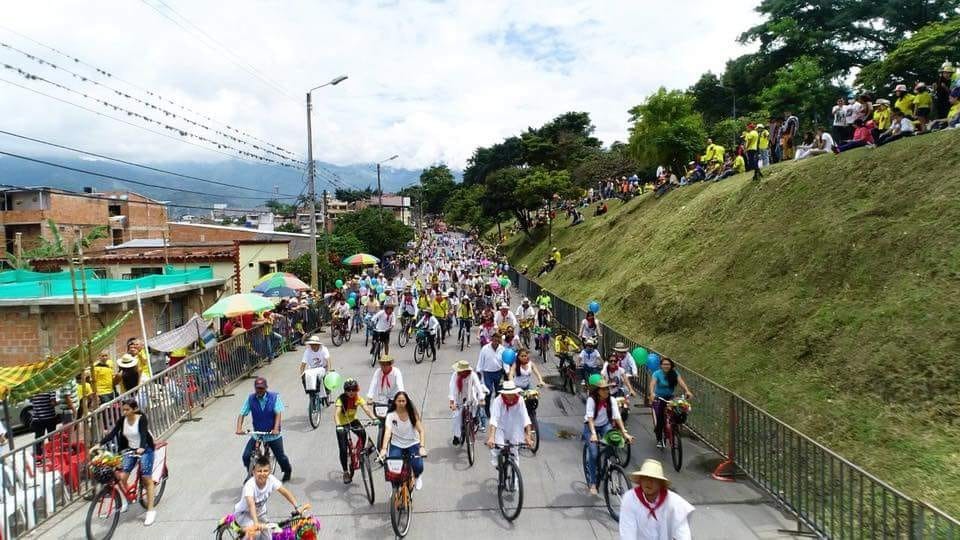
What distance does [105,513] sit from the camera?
22.5ft

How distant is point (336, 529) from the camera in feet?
22.5

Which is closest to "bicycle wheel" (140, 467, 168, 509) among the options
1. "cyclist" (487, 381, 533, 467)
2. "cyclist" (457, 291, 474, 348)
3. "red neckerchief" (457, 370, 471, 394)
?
"red neckerchief" (457, 370, 471, 394)

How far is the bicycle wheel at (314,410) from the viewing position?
10.5 m

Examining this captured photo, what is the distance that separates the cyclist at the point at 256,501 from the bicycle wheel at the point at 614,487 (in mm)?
3570

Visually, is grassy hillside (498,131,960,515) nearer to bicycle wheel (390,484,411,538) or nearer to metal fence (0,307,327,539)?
bicycle wheel (390,484,411,538)

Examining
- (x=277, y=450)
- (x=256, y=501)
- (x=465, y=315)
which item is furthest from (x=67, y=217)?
(x=256, y=501)

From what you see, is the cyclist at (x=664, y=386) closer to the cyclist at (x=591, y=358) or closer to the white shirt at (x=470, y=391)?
the cyclist at (x=591, y=358)

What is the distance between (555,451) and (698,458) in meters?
2.17

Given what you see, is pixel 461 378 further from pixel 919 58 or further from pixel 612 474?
pixel 919 58

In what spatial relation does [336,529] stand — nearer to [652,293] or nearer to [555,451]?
[555,451]

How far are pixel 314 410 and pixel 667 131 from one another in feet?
91.2

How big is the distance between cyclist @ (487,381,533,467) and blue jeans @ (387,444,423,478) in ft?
3.12

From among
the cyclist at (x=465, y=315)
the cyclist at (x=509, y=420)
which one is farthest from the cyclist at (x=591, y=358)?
the cyclist at (x=465, y=315)

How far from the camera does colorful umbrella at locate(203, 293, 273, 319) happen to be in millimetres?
13798
